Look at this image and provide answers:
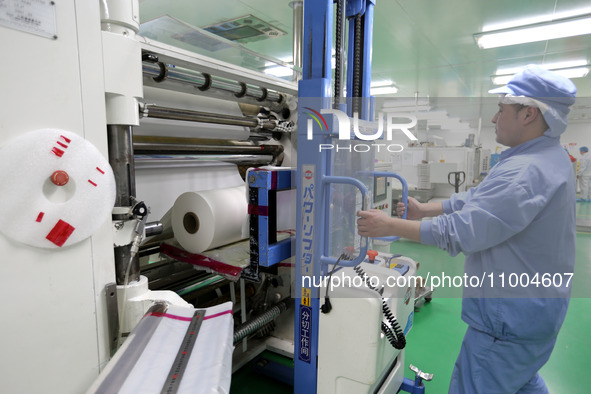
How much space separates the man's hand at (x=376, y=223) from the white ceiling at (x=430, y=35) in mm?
2853

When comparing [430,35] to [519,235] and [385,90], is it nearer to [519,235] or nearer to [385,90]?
[519,235]

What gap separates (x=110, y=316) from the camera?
1016mm

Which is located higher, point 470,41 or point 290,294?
point 470,41

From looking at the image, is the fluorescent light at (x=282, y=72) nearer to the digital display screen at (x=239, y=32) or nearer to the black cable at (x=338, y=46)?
the black cable at (x=338, y=46)

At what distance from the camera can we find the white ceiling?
3.59m

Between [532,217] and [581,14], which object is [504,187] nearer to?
[532,217]

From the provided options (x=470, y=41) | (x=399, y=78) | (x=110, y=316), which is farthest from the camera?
(x=399, y=78)

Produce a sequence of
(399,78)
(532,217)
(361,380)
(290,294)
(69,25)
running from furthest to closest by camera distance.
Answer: (399,78) → (290,294) → (361,380) → (532,217) → (69,25)

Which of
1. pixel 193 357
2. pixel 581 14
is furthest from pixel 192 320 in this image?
pixel 581 14

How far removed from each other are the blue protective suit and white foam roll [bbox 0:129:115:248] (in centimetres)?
125

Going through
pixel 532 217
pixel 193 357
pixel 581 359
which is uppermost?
pixel 532 217

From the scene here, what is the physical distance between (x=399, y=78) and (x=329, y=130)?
6.05 meters

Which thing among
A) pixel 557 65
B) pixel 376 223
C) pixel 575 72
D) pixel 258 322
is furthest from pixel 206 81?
pixel 575 72

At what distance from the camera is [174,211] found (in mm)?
2035
